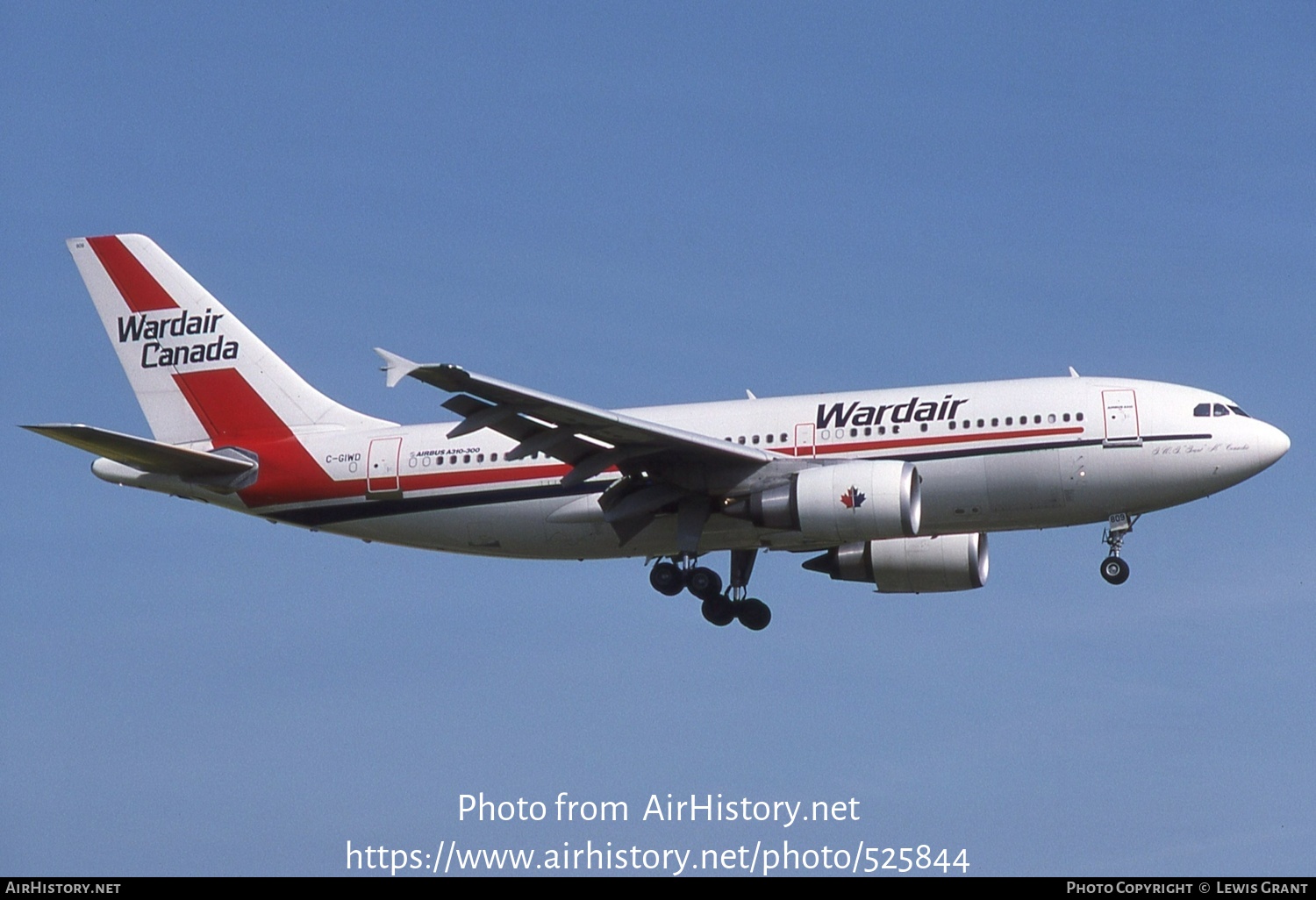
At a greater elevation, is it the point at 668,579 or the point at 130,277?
the point at 130,277

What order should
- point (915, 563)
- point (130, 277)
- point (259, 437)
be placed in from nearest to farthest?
point (915, 563), point (259, 437), point (130, 277)

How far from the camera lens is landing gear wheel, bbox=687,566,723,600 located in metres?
39.6

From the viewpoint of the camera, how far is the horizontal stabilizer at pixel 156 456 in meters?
37.8

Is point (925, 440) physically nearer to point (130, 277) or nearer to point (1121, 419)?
point (1121, 419)

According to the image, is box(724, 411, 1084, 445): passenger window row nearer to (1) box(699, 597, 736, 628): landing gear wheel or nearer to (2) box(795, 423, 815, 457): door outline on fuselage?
(2) box(795, 423, 815, 457): door outline on fuselage

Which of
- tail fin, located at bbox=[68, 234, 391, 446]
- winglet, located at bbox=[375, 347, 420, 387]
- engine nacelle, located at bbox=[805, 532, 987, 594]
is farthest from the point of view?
tail fin, located at bbox=[68, 234, 391, 446]

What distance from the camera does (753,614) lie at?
1606 inches

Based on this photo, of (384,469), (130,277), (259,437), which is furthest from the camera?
(130,277)

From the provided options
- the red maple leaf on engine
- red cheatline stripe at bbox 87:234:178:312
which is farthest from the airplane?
red cheatline stripe at bbox 87:234:178:312

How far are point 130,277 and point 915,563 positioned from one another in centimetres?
1933

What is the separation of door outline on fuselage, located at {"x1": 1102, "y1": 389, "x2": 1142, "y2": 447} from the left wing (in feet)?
21.4

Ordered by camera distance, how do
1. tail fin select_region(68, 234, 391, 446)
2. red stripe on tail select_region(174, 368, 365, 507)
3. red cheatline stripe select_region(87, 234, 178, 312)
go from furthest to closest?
red cheatline stripe select_region(87, 234, 178, 312), tail fin select_region(68, 234, 391, 446), red stripe on tail select_region(174, 368, 365, 507)

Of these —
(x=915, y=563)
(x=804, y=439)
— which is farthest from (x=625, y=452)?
(x=915, y=563)
